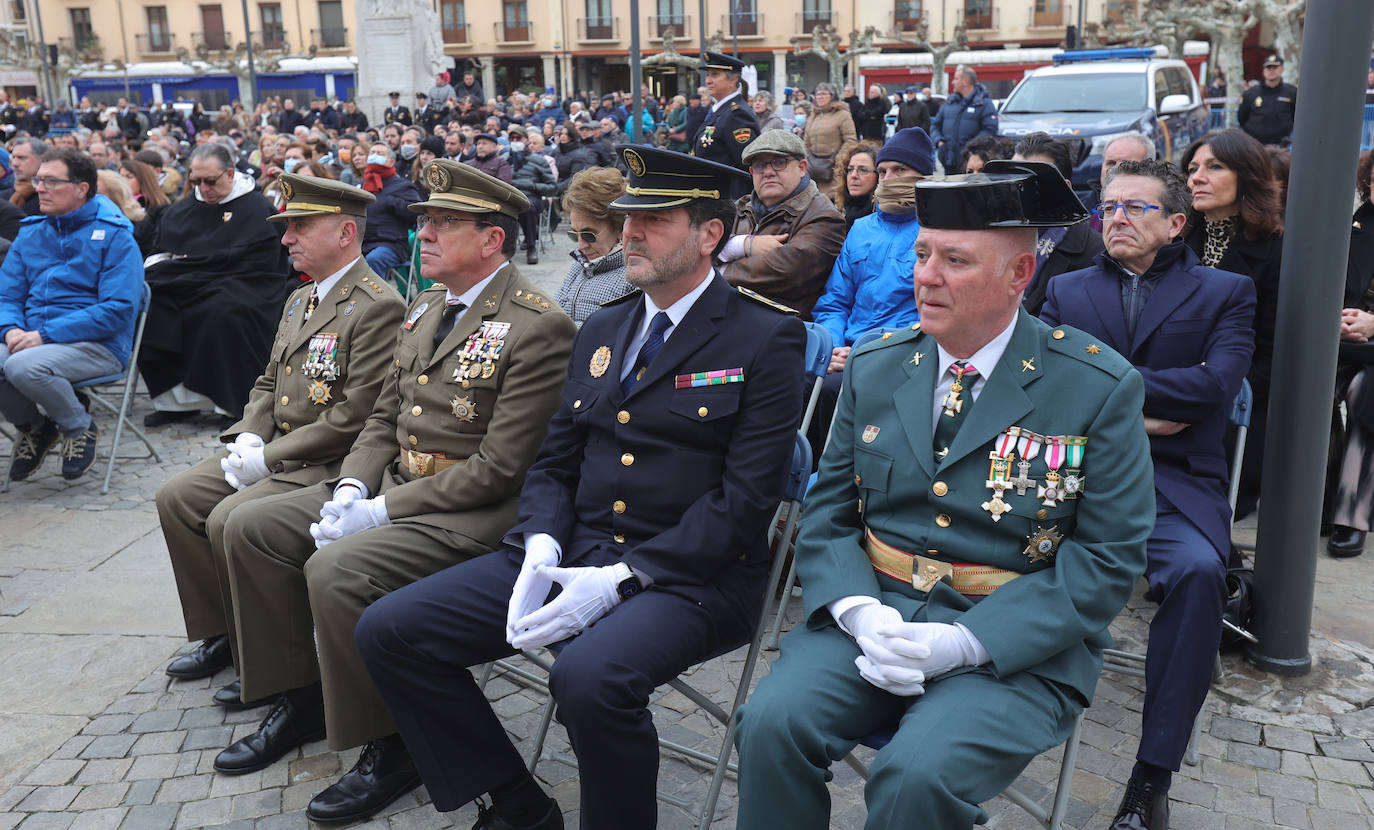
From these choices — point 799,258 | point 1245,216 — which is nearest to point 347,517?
point 799,258

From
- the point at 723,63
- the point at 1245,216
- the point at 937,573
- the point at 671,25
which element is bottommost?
the point at 937,573

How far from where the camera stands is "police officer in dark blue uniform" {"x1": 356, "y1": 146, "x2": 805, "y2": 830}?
2.81 meters

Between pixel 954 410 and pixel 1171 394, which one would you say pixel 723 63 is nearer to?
pixel 1171 394

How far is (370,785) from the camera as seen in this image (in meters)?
3.25

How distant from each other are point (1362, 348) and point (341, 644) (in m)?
4.28

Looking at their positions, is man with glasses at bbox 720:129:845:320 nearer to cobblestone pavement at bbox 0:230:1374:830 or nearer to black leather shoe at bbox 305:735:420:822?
cobblestone pavement at bbox 0:230:1374:830

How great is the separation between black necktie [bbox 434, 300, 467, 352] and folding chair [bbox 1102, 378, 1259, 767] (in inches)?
90.7

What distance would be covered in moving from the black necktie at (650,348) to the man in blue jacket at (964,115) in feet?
40.2

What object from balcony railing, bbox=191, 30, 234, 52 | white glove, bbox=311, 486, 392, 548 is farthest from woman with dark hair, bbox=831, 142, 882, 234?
balcony railing, bbox=191, 30, 234, 52

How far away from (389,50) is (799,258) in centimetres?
2579

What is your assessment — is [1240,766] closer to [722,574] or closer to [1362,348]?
[722,574]

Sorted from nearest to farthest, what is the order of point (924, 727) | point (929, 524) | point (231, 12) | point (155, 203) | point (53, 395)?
1. point (924, 727)
2. point (929, 524)
3. point (53, 395)
4. point (155, 203)
5. point (231, 12)

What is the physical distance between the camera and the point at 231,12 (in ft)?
201

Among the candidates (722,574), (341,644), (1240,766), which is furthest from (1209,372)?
(341,644)
